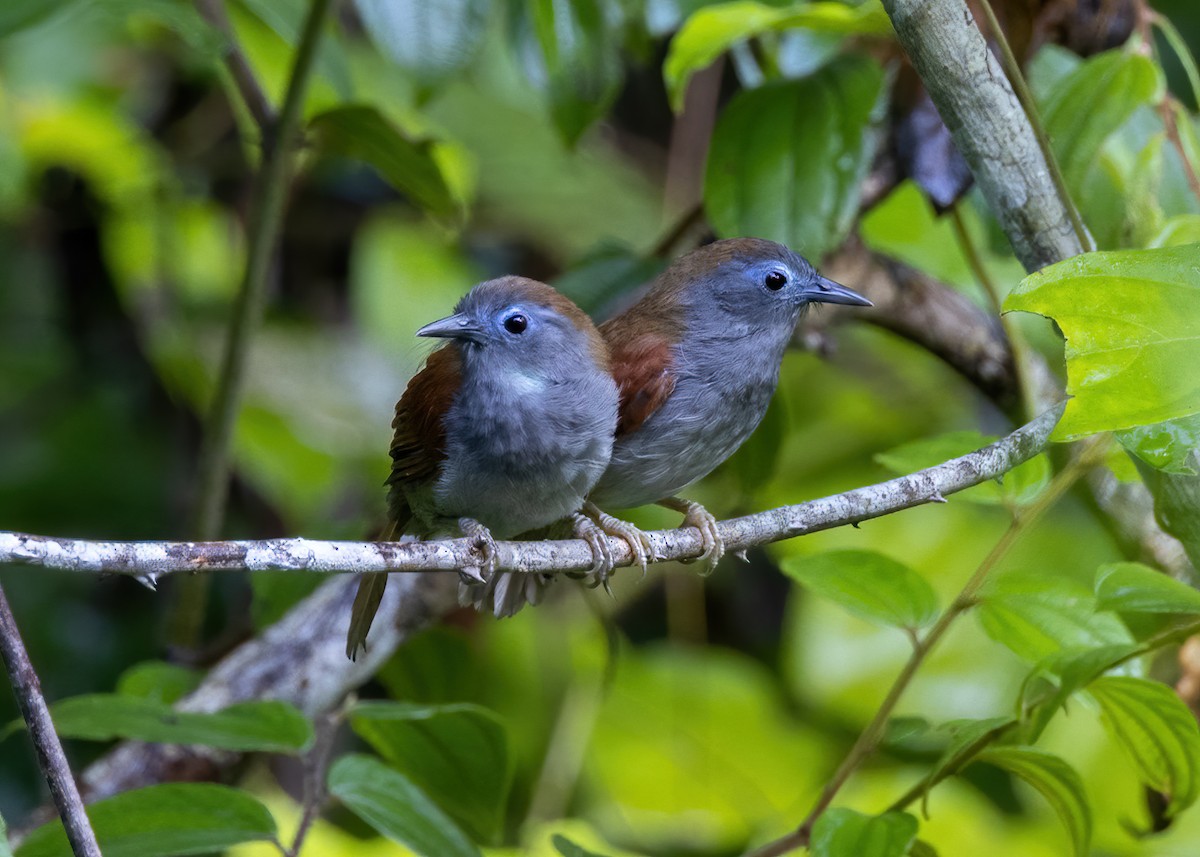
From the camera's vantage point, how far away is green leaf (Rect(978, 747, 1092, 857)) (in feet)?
5.90

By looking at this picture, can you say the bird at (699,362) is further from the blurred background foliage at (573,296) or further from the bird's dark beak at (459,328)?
the bird's dark beak at (459,328)

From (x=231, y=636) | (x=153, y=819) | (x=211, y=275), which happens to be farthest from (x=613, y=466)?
(x=211, y=275)

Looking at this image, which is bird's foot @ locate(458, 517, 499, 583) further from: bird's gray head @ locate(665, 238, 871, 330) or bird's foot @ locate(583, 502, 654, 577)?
bird's gray head @ locate(665, 238, 871, 330)

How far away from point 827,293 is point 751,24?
1.68 ft

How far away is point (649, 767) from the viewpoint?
153 inches

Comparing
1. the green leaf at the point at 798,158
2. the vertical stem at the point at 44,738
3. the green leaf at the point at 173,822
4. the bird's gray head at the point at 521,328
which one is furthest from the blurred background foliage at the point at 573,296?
the vertical stem at the point at 44,738

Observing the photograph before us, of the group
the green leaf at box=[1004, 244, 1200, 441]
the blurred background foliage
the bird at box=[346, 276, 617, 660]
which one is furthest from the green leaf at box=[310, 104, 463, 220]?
the green leaf at box=[1004, 244, 1200, 441]

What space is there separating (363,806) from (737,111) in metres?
1.49

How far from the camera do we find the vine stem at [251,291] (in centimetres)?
256

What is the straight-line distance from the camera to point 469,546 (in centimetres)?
171

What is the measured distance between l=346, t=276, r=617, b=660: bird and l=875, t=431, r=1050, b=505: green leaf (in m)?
0.51

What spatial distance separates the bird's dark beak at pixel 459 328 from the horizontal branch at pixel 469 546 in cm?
46

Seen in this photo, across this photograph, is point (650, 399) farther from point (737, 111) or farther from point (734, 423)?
point (737, 111)

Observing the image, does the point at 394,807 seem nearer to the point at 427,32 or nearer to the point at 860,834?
the point at 860,834
